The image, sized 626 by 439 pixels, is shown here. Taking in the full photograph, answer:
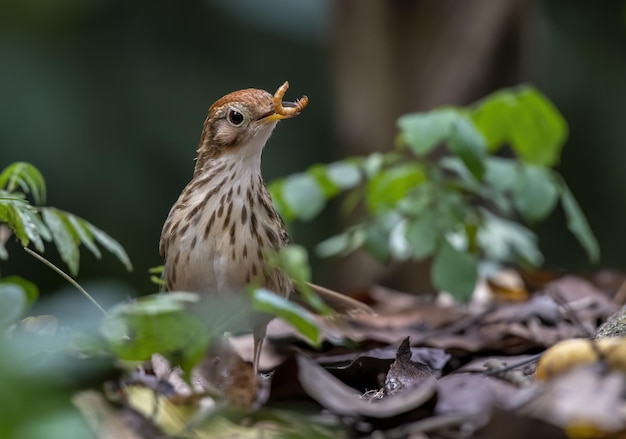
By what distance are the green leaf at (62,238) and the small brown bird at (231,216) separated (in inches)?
20.4

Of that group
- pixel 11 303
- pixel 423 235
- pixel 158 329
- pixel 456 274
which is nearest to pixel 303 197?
pixel 423 235

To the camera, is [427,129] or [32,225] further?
[427,129]

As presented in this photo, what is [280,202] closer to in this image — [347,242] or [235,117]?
[347,242]

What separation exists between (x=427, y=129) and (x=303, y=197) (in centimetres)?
62

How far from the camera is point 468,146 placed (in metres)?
3.71

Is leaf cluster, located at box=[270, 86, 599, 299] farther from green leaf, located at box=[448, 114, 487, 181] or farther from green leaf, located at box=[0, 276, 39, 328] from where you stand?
green leaf, located at box=[0, 276, 39, 328]

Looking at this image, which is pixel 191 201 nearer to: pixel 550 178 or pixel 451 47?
pixel 550 178

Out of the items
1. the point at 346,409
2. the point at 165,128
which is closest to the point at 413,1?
the point at 165,128

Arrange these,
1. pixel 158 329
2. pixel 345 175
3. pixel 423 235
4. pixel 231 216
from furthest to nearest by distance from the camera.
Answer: pixel 345 175 → pixel 423 235 → pixel 231 216 → pixel 158 329

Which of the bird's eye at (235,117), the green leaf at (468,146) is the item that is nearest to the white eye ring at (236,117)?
the bird's eye at (235,117)

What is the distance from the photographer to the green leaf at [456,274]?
147 inches

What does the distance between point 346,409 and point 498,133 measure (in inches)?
93.8

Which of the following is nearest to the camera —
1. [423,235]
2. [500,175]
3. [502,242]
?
[423,235]

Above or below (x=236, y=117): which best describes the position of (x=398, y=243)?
below
